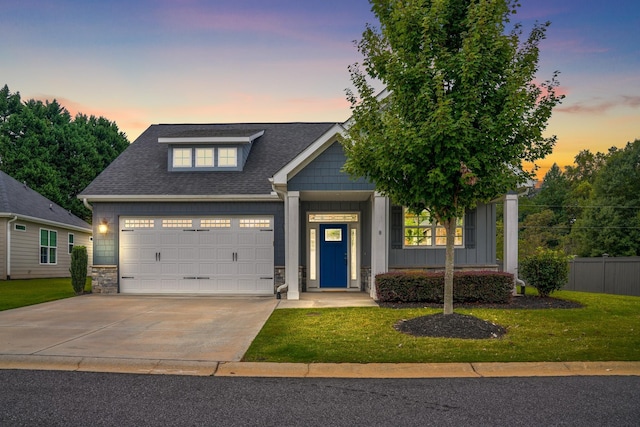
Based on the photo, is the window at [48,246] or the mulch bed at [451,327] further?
the window at [48,246]

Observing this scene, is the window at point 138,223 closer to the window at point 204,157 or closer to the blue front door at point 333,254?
the window at point 204,157

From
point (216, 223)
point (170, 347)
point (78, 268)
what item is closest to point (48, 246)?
point (78, 268)

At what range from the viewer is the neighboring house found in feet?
67.9

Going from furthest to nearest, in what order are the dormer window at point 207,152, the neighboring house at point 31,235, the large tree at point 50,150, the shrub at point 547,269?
1. the large tree at point 50,150
2. the neighboring house at point 31,235
3. the dormer window at point 207,152
4. the shrub at point 547,269

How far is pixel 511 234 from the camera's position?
526 inches

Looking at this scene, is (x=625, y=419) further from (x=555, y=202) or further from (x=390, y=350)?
(x=555, y=202)

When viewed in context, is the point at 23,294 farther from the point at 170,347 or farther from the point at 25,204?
the point at 170,347

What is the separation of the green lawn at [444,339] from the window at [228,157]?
7796 millimetres

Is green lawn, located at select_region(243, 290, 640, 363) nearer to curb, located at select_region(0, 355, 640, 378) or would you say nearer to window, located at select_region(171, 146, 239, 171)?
curb, located at select_region(0, 355, 640, 378)

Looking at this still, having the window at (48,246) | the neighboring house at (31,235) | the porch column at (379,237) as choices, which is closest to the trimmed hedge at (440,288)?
the porch column at (379,237)

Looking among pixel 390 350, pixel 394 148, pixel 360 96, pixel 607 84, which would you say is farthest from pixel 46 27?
pixel 607 84

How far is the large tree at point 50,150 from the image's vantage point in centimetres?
3378

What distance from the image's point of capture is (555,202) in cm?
6041

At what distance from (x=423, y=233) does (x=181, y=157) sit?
9155 mm
